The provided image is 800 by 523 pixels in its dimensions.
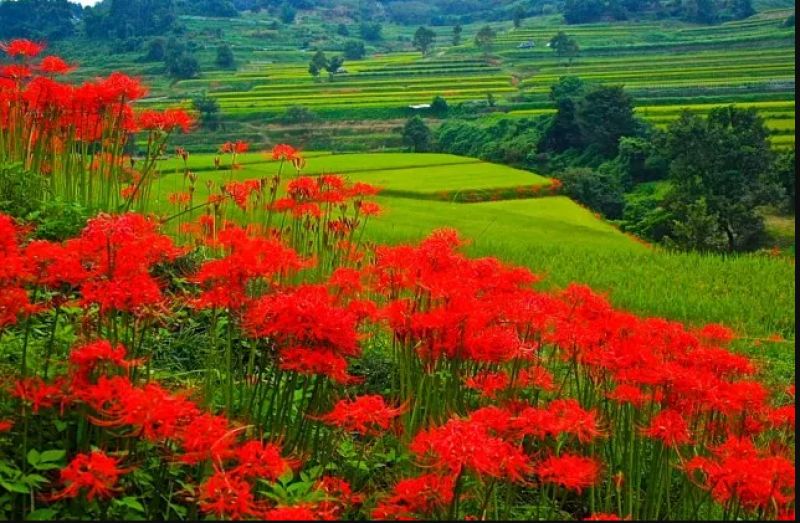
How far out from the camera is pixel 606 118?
40969 millimetres

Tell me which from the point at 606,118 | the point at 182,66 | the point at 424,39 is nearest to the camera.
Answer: the point at 606,118

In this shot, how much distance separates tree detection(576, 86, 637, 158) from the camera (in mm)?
40656

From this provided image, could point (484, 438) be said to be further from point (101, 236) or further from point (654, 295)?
point (654, 295)

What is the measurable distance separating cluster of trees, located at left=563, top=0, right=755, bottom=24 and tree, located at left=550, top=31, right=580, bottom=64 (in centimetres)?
1818

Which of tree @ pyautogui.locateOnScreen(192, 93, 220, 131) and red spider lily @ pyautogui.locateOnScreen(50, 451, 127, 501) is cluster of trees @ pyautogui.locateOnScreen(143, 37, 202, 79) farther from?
red spider lily @ pyautogui.locateOnScreen(50, 451, 127, 501)

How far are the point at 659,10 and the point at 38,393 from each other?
8973 centimetres

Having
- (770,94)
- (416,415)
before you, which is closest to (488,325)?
(416,415)

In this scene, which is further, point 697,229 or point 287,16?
point 287,16

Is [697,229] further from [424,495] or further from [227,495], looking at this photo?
[227,495]

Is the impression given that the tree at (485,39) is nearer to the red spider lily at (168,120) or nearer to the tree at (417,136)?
the tree at (417,136)

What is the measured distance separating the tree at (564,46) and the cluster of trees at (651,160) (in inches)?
842

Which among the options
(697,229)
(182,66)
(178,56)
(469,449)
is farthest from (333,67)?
(469,449)

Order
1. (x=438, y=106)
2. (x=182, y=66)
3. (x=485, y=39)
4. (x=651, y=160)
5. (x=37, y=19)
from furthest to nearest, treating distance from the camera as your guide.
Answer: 1. (x=485, y=39)
2. (x=37, y=19)
3. (x=182, y=66)
4. (x=438, y=106)
5. (x=651, y=160)

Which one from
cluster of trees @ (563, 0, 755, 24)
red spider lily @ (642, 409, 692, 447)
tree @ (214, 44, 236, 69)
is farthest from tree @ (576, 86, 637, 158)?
cluster of trees @ (563, 0, 755, 24)
